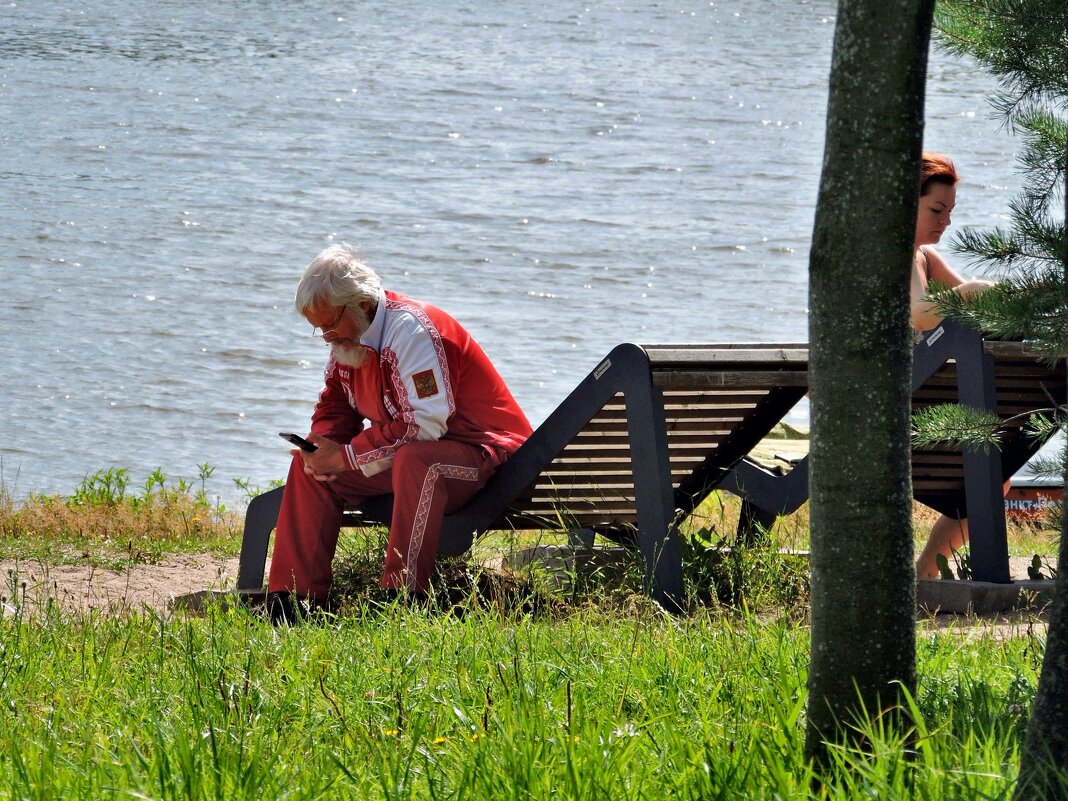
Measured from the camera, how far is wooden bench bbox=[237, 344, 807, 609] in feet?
15.5

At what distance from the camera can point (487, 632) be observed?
3.63 m

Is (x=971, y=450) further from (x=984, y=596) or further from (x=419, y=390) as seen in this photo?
(x=419, y=390)

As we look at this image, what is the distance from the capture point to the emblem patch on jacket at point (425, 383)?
16.2 feet

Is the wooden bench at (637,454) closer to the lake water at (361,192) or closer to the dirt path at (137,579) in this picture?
the dirt path at (137,579)

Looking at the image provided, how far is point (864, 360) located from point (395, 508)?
2.79m

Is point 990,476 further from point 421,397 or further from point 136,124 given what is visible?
point 136,124

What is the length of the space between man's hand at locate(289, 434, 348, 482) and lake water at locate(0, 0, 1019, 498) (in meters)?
4.01

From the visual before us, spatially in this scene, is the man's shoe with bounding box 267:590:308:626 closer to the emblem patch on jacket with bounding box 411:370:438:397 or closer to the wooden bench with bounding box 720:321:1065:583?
the emblem patch on jacket with bounding box 411:370:438:397

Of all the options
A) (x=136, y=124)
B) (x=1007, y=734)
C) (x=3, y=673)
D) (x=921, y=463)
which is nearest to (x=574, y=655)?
(x=1007, y=734)

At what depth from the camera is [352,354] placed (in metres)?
5.06

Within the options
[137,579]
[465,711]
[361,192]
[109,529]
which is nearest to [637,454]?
[465,711]

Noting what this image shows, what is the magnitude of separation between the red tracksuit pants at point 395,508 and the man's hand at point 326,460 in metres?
0.04

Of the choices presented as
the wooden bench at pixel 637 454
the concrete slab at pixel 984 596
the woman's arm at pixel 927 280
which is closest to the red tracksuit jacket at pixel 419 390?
the wooden bench at pixel 637 454

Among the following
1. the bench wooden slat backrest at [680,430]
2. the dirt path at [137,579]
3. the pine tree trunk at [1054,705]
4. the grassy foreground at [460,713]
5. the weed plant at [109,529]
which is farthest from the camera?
the weed plant at [109,529]
